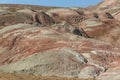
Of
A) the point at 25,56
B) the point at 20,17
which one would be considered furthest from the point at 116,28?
the point at 25,56

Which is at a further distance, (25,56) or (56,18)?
(56,18)

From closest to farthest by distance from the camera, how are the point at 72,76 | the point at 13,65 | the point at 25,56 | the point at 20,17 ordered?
the point at 72,76
the point at 13,65
the point at 25,56
the point at 20,17

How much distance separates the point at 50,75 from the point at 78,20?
91782 millimetres

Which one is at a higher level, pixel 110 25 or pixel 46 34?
pixel 46 34

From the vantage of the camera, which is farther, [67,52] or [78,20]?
[78,20]

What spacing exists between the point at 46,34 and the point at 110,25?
47.3 m

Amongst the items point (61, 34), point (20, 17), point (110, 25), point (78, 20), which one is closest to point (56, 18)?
point (78, 20)

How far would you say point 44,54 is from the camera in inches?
1934

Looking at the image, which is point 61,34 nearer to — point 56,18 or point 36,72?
point 36,72

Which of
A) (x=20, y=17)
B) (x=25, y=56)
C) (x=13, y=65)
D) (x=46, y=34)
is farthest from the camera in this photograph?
(x=20, y=17)

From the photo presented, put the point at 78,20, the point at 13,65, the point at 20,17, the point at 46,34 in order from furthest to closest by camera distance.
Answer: the point at 78,20, the point at 20,17, the point at 46,34, the point at 13,65

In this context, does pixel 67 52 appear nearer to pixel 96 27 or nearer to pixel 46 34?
Answer: pixel 46 34

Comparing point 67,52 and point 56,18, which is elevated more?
point 67,52

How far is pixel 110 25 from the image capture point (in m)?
102
